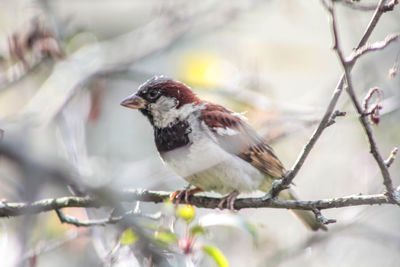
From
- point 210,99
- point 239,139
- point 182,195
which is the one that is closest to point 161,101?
point 239,139

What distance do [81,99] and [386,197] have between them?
3.37 metres

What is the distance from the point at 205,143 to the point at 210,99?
302 centimetres

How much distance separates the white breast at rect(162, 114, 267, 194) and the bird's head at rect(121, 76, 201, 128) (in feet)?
0.77

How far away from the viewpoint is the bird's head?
364cm

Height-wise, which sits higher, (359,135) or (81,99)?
(81,99)

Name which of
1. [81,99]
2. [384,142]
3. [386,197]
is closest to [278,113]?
[384,142]

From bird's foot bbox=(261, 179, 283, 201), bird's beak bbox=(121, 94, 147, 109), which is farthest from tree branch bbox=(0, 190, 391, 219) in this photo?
bird's beak bbox=(121, 94, 147, 109)

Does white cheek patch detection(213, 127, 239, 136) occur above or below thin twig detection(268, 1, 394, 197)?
below

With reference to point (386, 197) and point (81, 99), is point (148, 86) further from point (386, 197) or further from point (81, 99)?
point (386, 197)

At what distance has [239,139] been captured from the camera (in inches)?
146

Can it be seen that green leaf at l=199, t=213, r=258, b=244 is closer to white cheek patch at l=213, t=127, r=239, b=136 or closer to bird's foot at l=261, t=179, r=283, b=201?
bird's foot at l=261, t=179, r=283, b=201

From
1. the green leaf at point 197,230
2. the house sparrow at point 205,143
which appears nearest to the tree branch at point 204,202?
the house sparrow at point 205,143

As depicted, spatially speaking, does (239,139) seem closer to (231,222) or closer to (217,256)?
(231,222)

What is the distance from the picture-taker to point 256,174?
363cm
